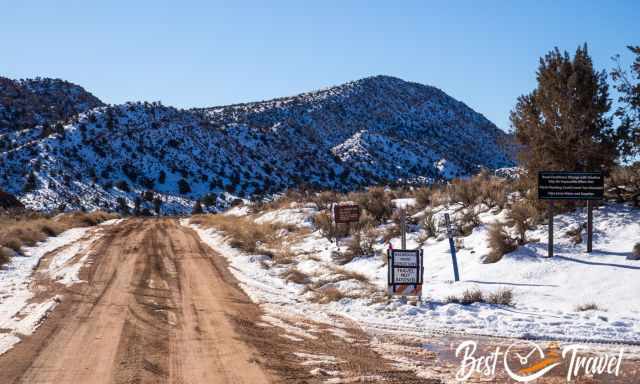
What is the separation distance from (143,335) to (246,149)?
75.8m

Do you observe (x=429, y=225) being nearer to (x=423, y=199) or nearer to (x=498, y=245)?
(x=498, y=245)

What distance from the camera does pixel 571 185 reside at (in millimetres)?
15016

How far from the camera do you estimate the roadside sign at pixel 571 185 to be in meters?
14.8

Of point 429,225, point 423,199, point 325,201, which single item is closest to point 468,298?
point 429,225

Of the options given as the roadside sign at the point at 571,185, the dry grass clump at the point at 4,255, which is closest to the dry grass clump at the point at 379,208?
the roadside sign at the point at 571,185

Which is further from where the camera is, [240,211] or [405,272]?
[240,211]

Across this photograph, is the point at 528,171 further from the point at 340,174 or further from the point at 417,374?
the point at 340,174

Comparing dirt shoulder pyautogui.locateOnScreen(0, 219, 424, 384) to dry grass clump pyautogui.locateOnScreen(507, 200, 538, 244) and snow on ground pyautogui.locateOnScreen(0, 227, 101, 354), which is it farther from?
dry grass clump pyautogui.locateOnScreen(507, 200, 538, 244)

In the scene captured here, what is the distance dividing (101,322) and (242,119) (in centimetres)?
10137

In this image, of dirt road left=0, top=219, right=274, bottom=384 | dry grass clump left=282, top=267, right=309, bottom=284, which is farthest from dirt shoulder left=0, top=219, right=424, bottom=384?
dry grass clump left=282, top=267, right=309, bottom=284

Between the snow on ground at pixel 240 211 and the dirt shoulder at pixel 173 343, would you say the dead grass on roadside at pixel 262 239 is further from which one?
the snow on ground at pixel 240 211

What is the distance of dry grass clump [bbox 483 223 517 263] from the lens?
620 inches

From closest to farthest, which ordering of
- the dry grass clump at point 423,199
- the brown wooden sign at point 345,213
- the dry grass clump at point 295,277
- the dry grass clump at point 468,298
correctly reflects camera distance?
the dry grass clump at point 468,298 < the dry grass clump at point 295,277 < the brown wooden sign at point 345,213 < the dry grass clump at point 423,199

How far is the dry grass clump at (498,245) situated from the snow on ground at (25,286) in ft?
36.1
